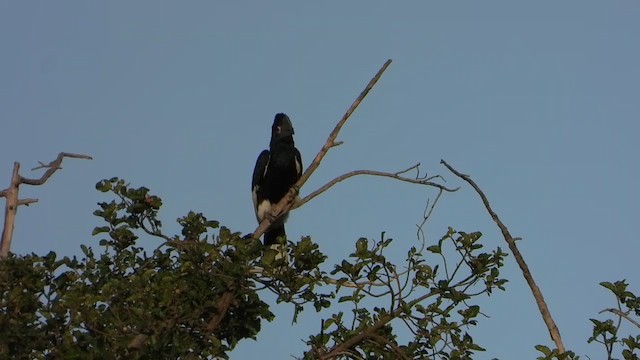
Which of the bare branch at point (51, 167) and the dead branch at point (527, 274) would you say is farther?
the bare branch at point (51, 167)

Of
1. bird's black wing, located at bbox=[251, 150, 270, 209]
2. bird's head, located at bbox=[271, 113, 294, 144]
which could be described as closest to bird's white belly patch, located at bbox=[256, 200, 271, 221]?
bird's black wing, located at bbox=[251, 150, 270, 209]

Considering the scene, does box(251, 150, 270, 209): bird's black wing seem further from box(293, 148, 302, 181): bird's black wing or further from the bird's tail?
the bird's tail

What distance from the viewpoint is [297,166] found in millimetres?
9703

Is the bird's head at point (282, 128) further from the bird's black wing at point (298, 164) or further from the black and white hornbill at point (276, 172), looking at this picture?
the bird's black wing at point (298, 164)

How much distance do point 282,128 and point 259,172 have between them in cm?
44

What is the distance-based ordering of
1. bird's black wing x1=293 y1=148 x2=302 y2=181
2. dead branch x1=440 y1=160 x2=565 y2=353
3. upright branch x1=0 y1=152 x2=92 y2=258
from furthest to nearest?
bird's black wing x1=293 y1=148 x2=302 y2=181
upright branch x1=0 y1=152 x2=92 y2=258
dead branch x1=440 y1=160 x2=565 y2=353

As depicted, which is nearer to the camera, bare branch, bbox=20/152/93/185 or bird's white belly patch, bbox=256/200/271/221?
bare branch, bbox=20/152/93/185

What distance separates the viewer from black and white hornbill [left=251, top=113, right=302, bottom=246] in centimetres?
961

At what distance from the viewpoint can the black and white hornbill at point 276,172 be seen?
9609mm

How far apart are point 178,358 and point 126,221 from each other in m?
1.03

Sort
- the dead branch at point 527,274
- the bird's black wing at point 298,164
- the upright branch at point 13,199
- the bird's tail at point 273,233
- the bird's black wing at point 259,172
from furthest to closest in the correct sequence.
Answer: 1. the bird's black wing at point 259,172
2. the bird's black wing at point 298,164
3. the bird's tail at point 273,233
4. the upright branch at point 13,199
5. the dead branch at point 527,274

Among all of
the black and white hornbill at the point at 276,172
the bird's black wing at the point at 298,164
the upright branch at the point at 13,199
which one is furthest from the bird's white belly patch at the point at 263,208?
the upright branch at the point at 13,199

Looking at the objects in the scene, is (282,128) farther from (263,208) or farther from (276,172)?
(263,208)

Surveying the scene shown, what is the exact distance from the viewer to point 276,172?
9.62m
